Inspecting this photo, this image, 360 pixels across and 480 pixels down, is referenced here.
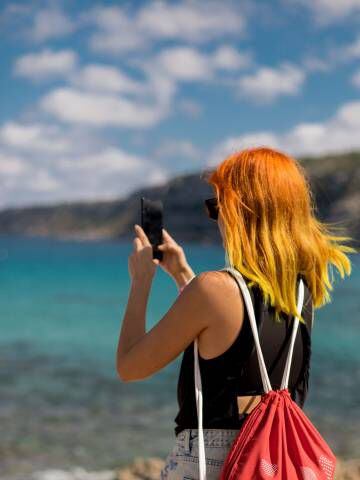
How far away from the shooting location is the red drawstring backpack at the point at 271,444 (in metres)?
1.96

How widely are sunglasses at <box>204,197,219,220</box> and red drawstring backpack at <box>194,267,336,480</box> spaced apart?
234 millimetres

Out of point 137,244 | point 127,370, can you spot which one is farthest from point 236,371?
point 137,244

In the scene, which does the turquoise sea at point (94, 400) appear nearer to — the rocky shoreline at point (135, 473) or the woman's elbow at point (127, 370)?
the rocky shoreline at point (135, 473)

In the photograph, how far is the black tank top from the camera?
2041 mm

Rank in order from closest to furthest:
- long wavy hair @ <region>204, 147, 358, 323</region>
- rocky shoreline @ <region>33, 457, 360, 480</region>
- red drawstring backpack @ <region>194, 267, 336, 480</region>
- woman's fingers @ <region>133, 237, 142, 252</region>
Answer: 1. red drawstring backpack @ <region>194, 267, 336, 480</region>
2. long wavy hair @ <region>204, 147, 358, 323</region>
3. woman's fingers @ <region>133, 237, 142, 252</region>
4. rocky shoreline @ <region>33, 457, 360, 480</region>

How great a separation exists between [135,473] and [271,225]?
5.62m

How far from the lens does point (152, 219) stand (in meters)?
2.39

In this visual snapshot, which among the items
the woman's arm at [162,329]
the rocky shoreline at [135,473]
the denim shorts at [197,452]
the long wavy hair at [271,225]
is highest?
the long wavy hair at [271,225]

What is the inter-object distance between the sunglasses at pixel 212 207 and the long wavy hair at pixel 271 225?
0.05 m

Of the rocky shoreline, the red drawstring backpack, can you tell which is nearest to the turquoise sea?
the rocky shoreline

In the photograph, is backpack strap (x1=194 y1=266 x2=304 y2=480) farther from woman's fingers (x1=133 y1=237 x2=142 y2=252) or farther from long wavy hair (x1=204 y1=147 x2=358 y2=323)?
woman's fingers (x1=133 y1=237 x2=142 y2=252)

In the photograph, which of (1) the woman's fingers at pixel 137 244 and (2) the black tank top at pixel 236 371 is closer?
(2) the black tank top at pixel 236 371

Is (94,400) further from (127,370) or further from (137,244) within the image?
(127,370)

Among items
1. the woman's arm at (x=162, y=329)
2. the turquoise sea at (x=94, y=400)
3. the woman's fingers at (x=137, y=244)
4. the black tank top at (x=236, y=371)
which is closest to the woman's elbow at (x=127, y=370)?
the woman's arm at (x=162, y=329)
